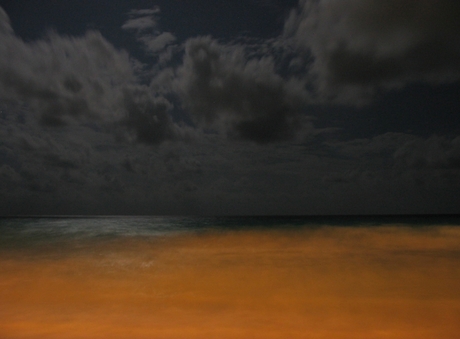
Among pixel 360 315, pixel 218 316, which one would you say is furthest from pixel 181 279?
pixel 360 315

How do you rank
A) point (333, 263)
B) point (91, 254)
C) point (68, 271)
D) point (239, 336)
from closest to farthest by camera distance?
point (239, 336) → point (68, 271) → point (333, 263) → point (91, 254)

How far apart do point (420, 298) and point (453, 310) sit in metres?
0.50

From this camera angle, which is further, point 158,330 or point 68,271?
point 68,271

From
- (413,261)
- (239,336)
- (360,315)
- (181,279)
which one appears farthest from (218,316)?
(413,261)

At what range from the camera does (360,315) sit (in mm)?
3955

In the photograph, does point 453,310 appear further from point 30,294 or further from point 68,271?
point 68,271

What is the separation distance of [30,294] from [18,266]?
3.22 metres

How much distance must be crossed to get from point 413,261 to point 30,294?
7.96 meters

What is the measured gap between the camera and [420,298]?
4.66 meters

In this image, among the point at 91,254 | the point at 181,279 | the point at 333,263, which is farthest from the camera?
the point at 91,254

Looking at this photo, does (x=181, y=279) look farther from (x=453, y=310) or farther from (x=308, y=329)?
(x=453, y=310)

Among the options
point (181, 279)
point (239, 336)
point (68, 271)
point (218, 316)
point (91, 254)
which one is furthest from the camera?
point (91, 254)

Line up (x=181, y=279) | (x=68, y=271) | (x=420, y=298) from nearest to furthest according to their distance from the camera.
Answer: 1. (x=420, y=298)
2. (x=181, y=279)
3. (x=68, y=271)

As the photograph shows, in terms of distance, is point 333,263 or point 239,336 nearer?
point 239,336
